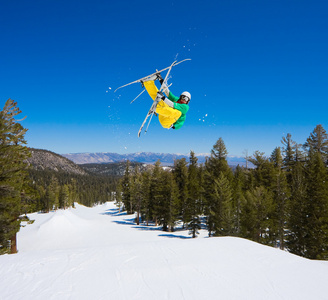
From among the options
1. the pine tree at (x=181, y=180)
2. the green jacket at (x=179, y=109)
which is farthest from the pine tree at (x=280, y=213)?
the green jacket at (x=179, y=109)

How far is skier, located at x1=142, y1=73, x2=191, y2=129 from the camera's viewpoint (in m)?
6.11

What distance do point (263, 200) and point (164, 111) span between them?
19783mm

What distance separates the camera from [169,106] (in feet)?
20.1

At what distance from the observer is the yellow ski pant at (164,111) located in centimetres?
613

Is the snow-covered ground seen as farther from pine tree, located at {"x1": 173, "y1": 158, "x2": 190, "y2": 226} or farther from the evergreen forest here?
pine tree, located at {"x1": 173, "y1": 158, "x2": 190, "y2": 226}

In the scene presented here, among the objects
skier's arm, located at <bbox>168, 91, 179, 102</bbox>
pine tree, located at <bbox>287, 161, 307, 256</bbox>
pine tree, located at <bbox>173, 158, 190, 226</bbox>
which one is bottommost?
pine tree, located at <bbox>287, 161, 307, 256</bbox>

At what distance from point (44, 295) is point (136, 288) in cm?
254

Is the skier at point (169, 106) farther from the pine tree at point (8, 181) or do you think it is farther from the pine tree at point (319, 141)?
the pine tree at point (319, 141)

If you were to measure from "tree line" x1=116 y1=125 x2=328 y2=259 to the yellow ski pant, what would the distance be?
1862 cm

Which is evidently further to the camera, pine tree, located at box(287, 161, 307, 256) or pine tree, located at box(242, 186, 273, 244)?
pine tree, located at box(242, 186, 273, 244)

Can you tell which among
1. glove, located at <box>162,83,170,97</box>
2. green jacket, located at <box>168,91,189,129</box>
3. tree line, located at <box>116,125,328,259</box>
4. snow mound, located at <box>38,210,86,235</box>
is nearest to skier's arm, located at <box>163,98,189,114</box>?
green jacket, located at <box>168,91,189,129</box>

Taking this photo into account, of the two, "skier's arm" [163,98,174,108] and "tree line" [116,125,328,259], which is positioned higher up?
"skier's arm" [163,98,174,108]

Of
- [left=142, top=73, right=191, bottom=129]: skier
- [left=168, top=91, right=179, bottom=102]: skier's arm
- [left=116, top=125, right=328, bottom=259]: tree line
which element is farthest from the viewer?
[left=116, top=125, right=328, bottom=259]: tree line

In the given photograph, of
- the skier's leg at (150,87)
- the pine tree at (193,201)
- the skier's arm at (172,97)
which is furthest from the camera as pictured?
the pine tree at (193,201)
